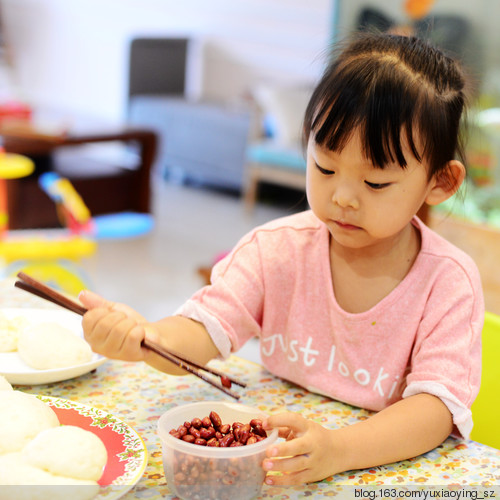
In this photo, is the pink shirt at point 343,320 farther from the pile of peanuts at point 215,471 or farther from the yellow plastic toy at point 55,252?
the yellow plastic toy at point 55,252

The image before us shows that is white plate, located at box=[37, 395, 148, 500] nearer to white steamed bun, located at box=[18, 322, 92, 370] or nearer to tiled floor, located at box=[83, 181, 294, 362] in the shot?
white steamed bun, located at box=[18, 322, 92, 370]

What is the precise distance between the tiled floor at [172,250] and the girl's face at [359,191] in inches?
52.7

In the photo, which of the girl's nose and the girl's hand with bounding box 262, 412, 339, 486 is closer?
the girl's hand with bounding box 262, 412, 339, 486

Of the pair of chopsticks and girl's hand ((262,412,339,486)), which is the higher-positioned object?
the pair of chopsticks

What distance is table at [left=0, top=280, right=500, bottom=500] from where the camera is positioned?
790 mm

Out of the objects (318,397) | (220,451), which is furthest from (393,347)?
(220,451)

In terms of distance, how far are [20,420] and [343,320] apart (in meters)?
0.47

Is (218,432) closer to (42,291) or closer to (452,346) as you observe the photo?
(42,291)

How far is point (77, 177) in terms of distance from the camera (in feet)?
14.3

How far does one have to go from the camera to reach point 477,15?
3080mm

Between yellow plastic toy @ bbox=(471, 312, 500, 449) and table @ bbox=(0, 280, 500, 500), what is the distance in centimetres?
17

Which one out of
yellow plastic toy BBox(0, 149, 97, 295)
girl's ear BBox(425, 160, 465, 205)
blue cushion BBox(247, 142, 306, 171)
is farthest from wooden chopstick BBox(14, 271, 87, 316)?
blue cushion BBox(247, 142, 306, 171)

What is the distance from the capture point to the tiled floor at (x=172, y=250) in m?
3.44

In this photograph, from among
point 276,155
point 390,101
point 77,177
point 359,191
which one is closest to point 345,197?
point 359,191
